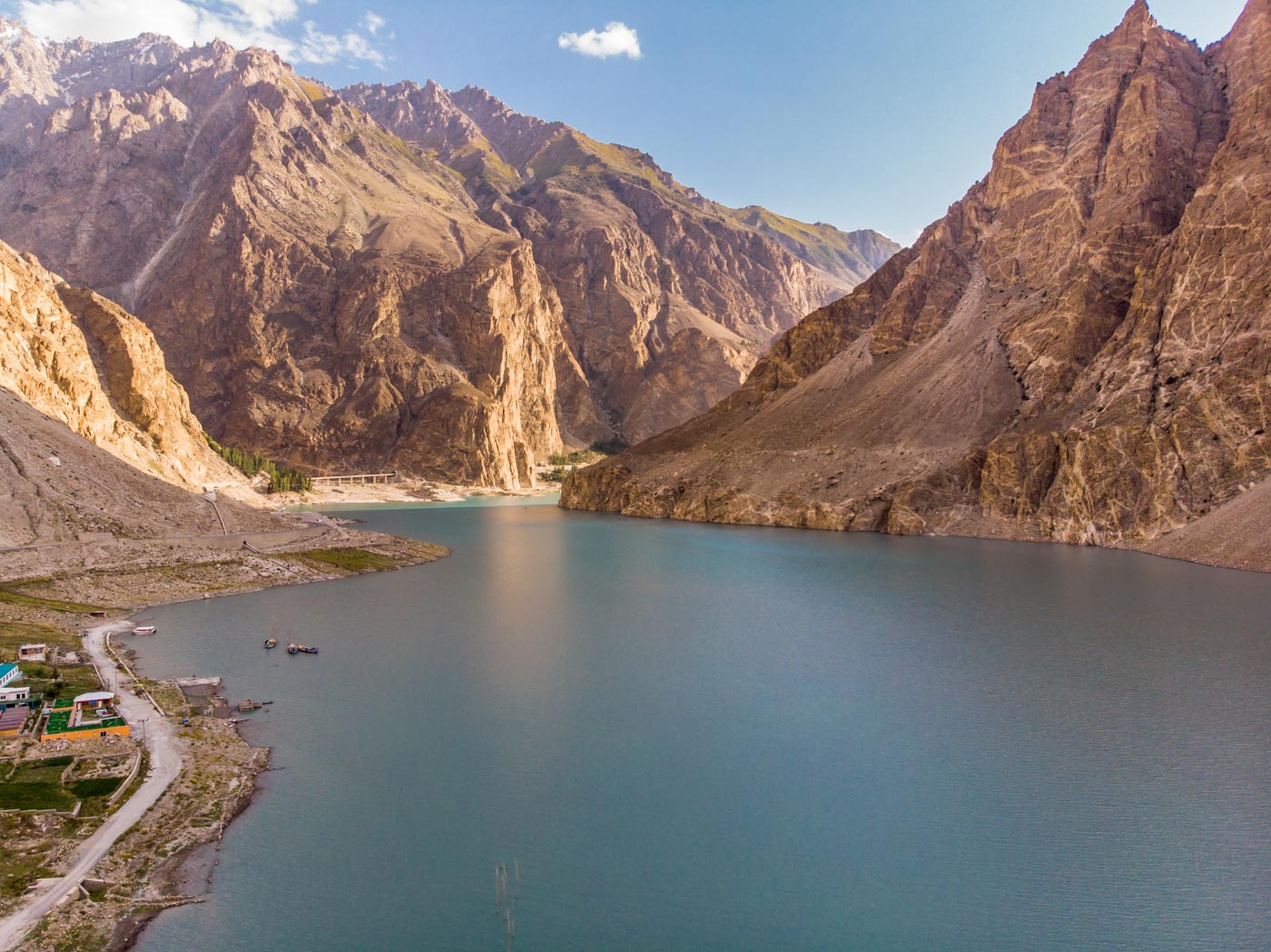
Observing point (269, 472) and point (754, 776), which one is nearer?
point (754, 776)

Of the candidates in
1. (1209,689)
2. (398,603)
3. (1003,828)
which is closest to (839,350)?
(398,603)

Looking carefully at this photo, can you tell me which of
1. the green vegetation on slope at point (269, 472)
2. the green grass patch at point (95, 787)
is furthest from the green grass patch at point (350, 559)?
the green vegetation on slope at point (269, 472)

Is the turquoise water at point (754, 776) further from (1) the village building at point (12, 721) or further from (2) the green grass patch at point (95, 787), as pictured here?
(1) the village building at point (12, 721)

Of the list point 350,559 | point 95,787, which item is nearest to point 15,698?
point 95,787

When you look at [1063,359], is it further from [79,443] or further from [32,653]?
[79,443]

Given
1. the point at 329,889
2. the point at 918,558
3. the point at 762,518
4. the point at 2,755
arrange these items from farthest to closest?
the point at 762,518 → the point at 918,558 → the point at 2,755 → the point at 329,889

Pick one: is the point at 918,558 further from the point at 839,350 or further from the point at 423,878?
the point at 839,350
